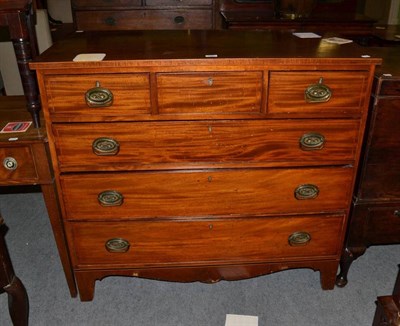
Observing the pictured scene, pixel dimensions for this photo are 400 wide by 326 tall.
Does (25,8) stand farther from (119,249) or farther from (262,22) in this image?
(262,22)

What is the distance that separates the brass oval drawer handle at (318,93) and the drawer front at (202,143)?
0.09 metres

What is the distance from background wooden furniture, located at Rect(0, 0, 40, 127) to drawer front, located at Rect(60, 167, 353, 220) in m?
0.33

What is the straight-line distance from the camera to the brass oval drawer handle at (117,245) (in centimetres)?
175

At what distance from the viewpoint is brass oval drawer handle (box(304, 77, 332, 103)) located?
58.5 inches

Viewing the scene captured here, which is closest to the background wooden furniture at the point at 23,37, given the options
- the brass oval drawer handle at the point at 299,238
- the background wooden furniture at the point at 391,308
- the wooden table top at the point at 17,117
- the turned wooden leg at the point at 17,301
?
the wooden table top at the point at 17,117

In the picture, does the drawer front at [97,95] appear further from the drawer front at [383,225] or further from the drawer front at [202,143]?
the drawer front at [383,225]

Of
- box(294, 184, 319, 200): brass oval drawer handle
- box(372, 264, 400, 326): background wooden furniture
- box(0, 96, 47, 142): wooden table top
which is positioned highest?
box(0, 96, 47, 142): wooden table top

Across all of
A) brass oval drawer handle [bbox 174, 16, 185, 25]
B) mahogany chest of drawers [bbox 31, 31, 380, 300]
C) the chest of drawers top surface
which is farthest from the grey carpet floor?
brass oval drawer handle [bbox 174, 16, 185, 25]

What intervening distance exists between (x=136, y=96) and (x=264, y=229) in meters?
0.78

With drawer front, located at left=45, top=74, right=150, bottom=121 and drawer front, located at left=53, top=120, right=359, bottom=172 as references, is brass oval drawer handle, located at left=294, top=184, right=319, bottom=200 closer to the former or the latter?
drawer front, located at left=53, top=120, right=359, bottom=172

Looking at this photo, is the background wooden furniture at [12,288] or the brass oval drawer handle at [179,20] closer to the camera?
the background wooden furniture at [12,288]

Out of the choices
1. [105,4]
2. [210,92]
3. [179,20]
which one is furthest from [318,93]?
[105,4]

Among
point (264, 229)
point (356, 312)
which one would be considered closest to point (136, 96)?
point (264, 229)

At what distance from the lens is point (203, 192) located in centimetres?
167
